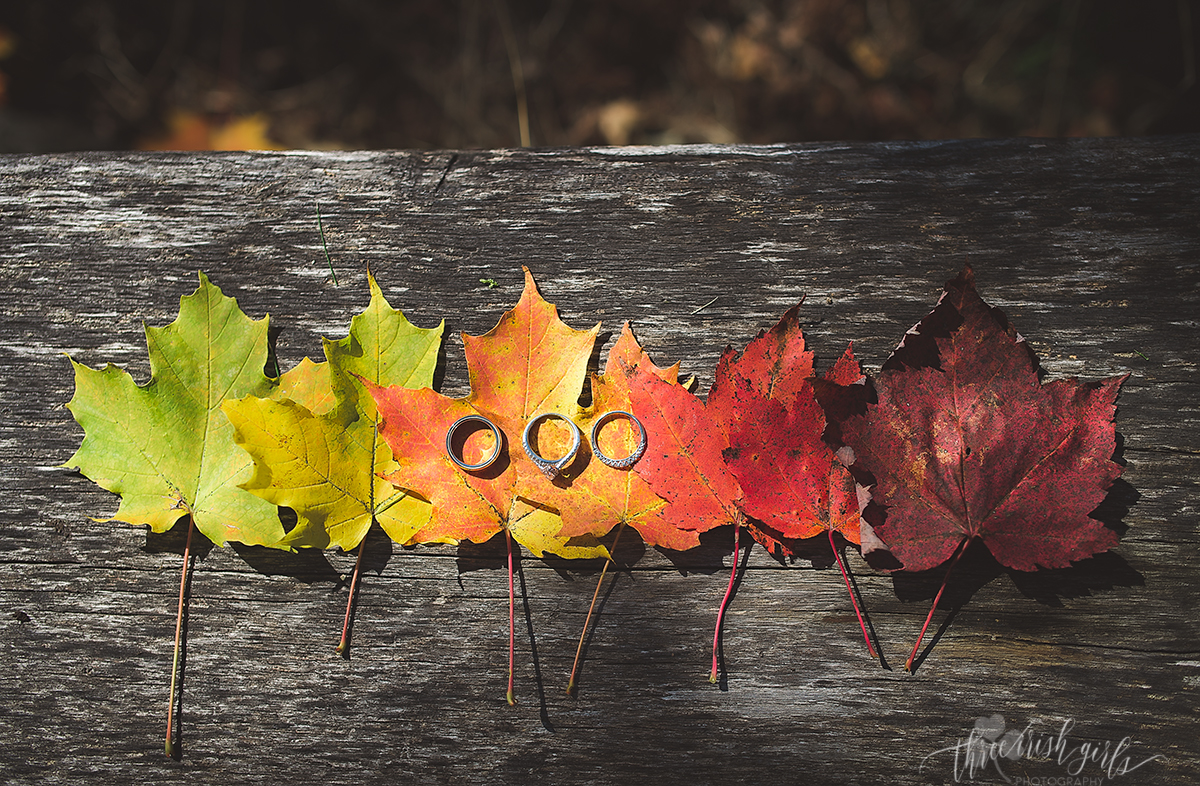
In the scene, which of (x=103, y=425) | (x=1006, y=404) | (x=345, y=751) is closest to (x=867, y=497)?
(x=1006, y=404)

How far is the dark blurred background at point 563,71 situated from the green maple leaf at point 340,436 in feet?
6.21

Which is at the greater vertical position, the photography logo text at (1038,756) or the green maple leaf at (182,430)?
the green maple leaf at (182,430)

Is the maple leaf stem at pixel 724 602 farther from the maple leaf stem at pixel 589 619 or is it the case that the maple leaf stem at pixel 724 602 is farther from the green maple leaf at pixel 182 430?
the green maple leaf at pixel 182 430

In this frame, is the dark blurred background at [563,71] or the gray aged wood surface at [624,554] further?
the dark blurred background at [563,71]

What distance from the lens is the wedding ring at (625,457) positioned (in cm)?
122

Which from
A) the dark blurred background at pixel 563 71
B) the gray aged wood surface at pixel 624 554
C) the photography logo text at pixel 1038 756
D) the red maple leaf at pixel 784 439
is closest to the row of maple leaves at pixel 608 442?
the red maple leaf at pixel 784 439

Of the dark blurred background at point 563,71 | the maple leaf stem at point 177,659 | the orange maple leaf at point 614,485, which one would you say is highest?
the dark blurred background at point 563,71

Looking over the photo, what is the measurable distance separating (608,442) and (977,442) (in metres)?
0.71

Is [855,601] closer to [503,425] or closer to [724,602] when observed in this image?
[724,602]

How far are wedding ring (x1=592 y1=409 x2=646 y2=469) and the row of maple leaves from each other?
0.02 meters

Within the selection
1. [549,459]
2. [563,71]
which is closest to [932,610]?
[549,459]

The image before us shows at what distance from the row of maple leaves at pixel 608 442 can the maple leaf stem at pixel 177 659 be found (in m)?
0.07

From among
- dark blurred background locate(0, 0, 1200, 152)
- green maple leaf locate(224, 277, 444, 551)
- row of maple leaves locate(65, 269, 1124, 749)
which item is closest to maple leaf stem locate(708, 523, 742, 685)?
row of maple leaves locate(65, 269, 1124, 749)

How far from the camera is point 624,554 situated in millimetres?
1280
